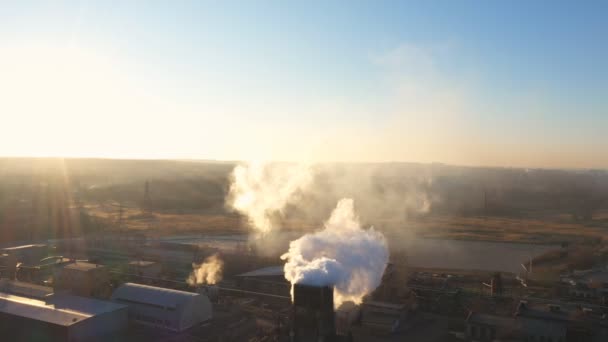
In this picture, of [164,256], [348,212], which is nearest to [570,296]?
[348,212]

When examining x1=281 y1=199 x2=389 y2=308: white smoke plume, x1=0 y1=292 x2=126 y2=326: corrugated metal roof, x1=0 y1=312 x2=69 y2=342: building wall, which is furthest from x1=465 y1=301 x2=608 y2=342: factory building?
x1=0 y1=312 x2=69 y2=342: building wall

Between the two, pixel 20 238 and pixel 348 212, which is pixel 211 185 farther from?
pixel 348 212

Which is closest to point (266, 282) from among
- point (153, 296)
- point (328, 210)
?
point (153, 296)

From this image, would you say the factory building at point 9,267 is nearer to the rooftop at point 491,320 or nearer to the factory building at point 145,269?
the factory building at point 145,269

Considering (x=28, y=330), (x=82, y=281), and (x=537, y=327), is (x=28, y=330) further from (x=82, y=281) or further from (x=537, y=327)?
(x=537, y=327)

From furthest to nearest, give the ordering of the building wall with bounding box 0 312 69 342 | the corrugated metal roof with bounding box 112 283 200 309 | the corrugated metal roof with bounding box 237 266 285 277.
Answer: the corrugated metal roof with bounding box 237 266 285 277 → the corrugated metal roof with bounding box 112 283 200 309 → the building wall with bounding box 0 312 69 342

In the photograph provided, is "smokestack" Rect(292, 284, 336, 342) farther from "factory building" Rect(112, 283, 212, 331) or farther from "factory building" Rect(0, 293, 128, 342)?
"factory building" Rect(0, 293, 128, 342)

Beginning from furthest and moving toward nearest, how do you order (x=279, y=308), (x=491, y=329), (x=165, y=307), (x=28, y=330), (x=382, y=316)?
(x=279, y=308)
(x=382, y=316)
(x=165, y=307)
(x=491, y=329)
(x=28, y=330)
